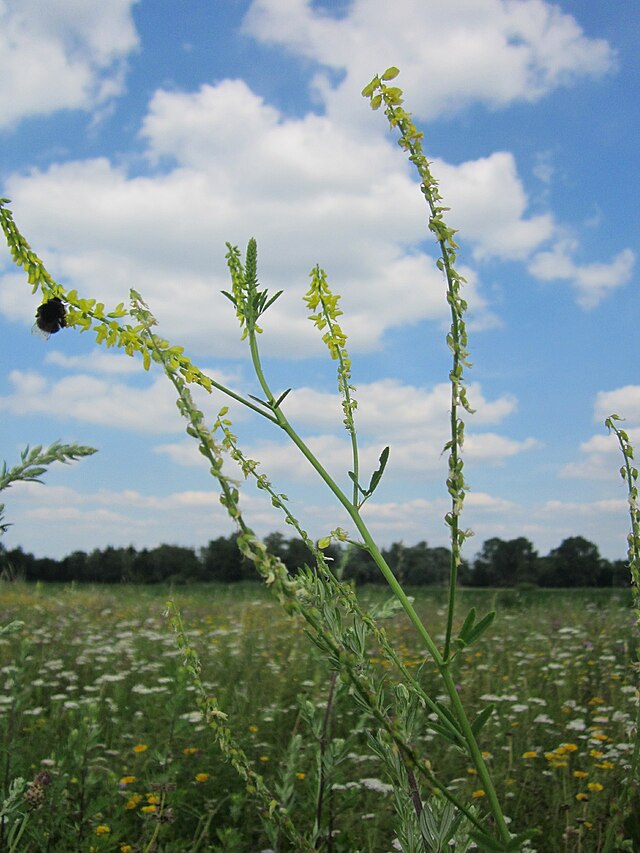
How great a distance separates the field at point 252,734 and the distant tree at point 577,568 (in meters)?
8.91

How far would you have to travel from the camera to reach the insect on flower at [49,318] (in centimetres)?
238

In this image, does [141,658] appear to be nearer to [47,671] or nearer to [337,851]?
[47,671]

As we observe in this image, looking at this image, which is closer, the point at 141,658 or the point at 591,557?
the point at 141,658

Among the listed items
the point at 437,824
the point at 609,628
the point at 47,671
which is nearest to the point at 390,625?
the point at 609,628

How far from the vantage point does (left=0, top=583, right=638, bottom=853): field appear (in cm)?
359

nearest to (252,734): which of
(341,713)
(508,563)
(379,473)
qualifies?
(341,713)

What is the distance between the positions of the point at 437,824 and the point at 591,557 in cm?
1876

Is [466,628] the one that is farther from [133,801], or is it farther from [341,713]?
[341,713]

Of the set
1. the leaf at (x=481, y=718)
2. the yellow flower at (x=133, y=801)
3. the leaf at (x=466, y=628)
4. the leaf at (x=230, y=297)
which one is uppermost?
the leaf at (x=230, y=297)

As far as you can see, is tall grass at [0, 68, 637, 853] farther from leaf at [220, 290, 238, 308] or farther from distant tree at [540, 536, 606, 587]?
distant tree at [540, 536, 606, 587]

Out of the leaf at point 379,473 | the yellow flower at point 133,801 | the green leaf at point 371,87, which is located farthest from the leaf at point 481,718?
the yellow flower at point 133,801

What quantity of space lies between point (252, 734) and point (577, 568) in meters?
15.6

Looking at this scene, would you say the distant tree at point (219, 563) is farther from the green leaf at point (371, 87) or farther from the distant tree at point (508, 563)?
the green leaf at point (371, 87)

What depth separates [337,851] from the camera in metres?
3.54
